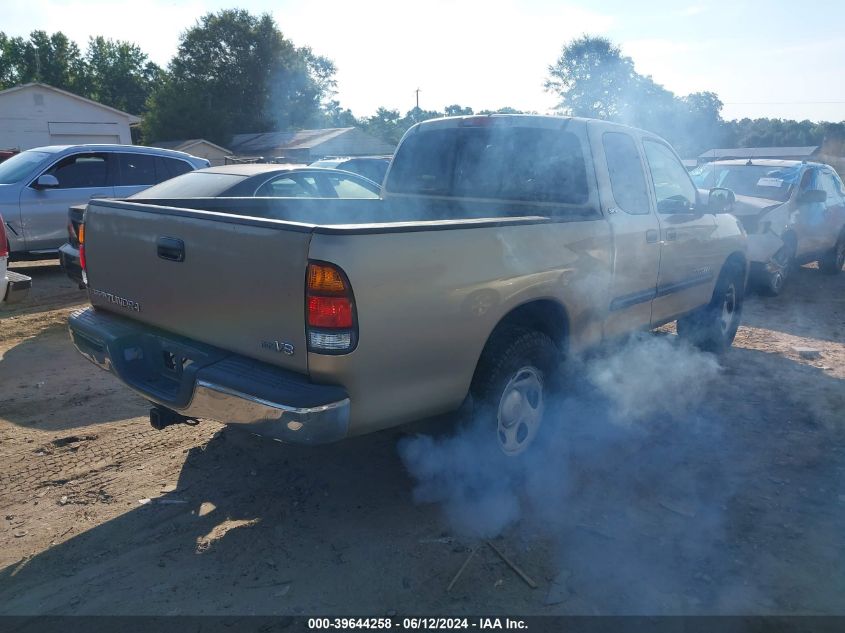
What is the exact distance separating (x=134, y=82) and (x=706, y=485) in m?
78.6

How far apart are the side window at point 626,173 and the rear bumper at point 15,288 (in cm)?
505

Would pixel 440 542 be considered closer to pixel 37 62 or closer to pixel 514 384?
pixel 514 384

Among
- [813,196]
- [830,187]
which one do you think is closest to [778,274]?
[813,196]

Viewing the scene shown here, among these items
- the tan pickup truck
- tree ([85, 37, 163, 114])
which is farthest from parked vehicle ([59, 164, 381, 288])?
tree ([85, 37, 163, 114])

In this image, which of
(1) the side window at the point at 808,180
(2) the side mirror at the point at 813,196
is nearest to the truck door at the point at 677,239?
(2) the side mirror at the point at 813,196

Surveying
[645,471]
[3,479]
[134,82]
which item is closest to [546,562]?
[645,471]

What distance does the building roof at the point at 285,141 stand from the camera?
41562 mm

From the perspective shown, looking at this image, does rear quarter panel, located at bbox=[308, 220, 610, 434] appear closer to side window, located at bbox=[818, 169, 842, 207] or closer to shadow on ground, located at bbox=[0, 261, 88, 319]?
shadow on ground, located at bbox=[0, 261, 88, 319]

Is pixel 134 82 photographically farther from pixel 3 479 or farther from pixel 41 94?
pixel 3 479

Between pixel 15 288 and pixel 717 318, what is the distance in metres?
6.22

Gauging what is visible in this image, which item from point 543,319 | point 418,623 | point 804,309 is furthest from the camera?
point 804,309

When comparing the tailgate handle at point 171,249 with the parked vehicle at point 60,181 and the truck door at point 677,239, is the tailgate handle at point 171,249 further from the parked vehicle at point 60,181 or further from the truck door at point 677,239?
the parked vehicle at point 60,181

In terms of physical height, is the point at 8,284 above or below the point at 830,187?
below

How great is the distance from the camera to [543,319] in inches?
156
